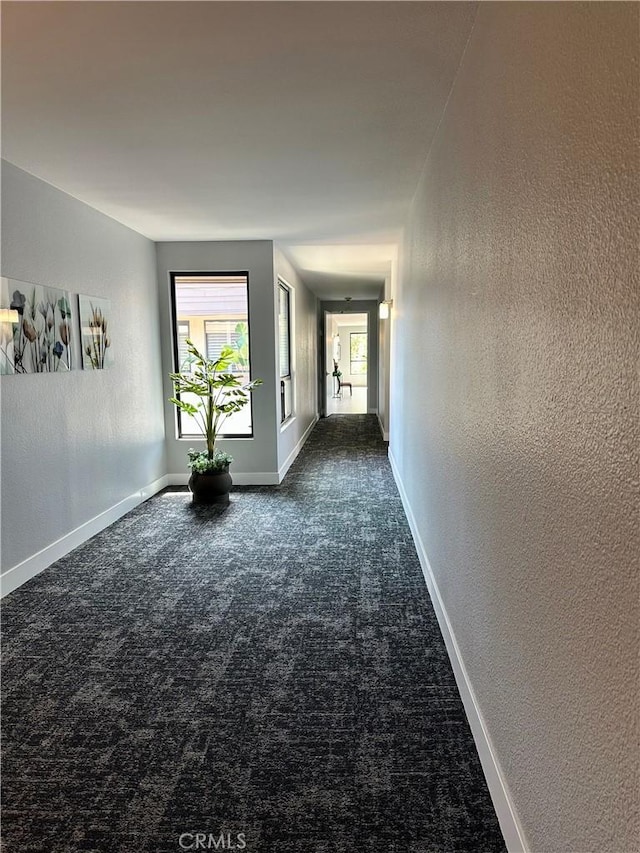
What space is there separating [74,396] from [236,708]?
8.47 feet

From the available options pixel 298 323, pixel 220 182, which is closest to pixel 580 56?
pixel 220 182

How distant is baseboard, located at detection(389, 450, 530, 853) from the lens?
4.53 ft

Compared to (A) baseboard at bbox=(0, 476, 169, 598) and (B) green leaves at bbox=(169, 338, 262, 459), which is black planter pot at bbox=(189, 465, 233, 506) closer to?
(B) green leaves at bbox=(169, 338, 262, 459)

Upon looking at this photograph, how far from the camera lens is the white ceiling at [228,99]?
5.71 feet

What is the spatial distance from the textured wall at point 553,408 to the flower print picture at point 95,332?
290 cm

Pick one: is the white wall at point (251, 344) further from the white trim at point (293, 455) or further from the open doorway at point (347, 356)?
the open doorway at point (347, 356)

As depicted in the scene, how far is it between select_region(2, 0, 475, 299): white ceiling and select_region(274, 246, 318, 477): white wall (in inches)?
85.2

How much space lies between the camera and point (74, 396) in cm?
375

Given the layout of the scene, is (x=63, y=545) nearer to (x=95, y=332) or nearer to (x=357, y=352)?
(x=95, y=332)

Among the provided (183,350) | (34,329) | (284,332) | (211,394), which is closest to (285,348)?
(284,332)

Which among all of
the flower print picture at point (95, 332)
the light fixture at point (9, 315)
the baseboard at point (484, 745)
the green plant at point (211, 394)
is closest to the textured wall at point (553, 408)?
the baseboard at point (484, 745)

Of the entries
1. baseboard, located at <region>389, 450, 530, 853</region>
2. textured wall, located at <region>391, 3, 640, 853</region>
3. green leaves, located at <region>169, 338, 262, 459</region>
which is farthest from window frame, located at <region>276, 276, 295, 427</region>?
textured wall, located at <region>391, 3, 640, 853</region>

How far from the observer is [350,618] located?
8.76 ft

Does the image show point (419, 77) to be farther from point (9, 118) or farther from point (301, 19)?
point (9, 118)
